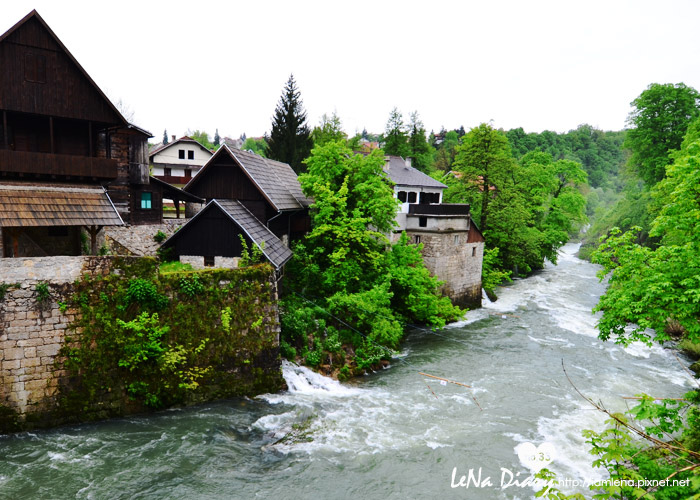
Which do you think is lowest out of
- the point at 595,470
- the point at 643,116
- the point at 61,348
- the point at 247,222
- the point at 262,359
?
the point at 595,470

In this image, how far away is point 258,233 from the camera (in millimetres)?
17125

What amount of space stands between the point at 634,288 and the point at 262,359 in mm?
10164

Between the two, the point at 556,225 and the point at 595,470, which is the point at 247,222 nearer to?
the point at 595,470

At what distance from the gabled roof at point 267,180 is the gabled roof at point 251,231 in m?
1.73

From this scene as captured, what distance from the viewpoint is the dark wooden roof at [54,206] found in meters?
13.9

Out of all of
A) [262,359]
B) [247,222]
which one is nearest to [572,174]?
[247,222]

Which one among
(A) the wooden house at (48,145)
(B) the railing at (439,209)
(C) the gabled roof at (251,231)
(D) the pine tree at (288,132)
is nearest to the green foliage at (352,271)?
(C) the gabled roof at (251,231)

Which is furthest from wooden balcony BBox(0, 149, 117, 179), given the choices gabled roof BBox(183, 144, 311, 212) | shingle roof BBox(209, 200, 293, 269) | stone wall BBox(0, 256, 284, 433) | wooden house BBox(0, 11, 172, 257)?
stone wall BBox(0, 256, 284, 433)

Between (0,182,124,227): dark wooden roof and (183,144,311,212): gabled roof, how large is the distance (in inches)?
203

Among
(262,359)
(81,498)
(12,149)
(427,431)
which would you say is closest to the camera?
(81,498)

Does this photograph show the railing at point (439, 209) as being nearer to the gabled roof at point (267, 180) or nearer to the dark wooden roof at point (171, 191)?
the gabled roof at point (267, 180)

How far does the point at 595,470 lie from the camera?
416 inches

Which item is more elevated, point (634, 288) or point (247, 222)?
point (247, 222)

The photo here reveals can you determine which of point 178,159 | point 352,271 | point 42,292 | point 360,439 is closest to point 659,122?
point 352,271
